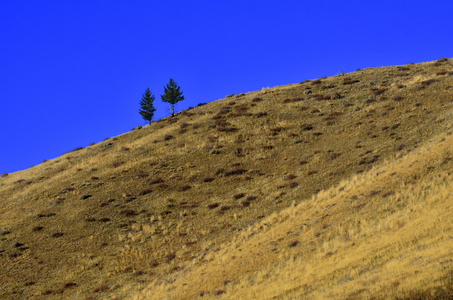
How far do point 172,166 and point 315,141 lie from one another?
50.8ft

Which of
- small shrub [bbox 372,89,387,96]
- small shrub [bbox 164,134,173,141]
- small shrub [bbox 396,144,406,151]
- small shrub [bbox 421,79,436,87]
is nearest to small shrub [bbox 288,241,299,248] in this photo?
small shrub [bbox 396,144,406,151]

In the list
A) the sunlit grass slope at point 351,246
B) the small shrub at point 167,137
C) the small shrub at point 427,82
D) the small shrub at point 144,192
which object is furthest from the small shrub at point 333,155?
→ the small shrub at point 167,137

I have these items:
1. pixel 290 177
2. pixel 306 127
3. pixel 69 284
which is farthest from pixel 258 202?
pixel 306 127

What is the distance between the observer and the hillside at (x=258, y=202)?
2116 centimetres

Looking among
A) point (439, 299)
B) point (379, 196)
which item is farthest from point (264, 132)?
point (439, 299)

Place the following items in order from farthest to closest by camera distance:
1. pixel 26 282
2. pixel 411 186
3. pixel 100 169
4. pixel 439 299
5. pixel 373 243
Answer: pixel 100 169 → pixel 26 282 → pixel 411 186 → pixel 373 243 → pixel 439 299

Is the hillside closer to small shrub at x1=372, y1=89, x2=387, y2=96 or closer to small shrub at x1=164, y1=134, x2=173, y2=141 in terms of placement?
small shrub at x1=164, y1=134, x2=173, y2=141

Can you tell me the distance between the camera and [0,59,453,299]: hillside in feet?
69.4

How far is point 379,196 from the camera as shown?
1113 inches

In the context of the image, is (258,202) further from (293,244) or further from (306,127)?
(306,127)

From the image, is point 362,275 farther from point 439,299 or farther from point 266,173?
point 266,173

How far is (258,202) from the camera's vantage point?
3978cm

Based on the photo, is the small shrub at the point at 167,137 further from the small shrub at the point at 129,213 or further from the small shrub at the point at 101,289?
the small shrub at the point at 101,289

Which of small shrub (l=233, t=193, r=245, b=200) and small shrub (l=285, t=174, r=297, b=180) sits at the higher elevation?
small shrub (l=285, t=174, r=297, b=180)
